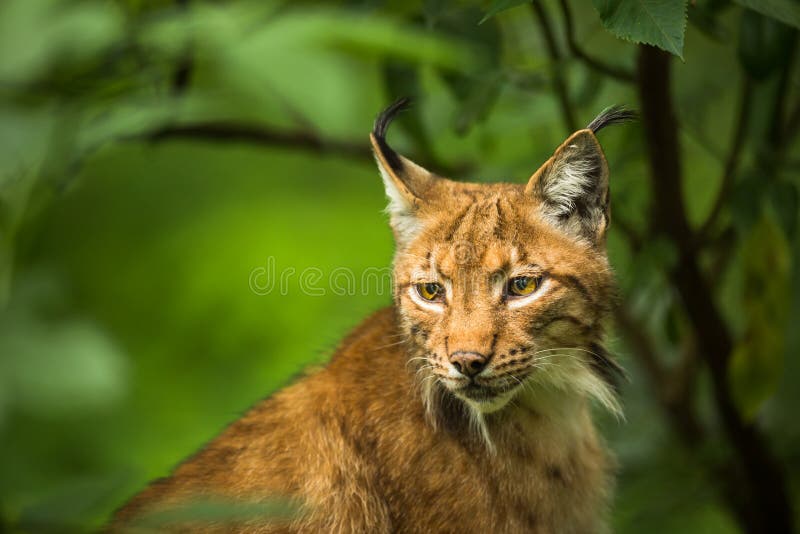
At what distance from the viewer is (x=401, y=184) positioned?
4.72 m

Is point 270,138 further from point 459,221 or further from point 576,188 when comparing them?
point 576,188

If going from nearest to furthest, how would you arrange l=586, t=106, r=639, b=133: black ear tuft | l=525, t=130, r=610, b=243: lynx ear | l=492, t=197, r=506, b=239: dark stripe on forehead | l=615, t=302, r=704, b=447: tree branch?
1. l=586, t=106, r=639, b=133: black ear tuft
2. l=525, t=130, r=610, b=243: lynx ear
3. l=492, t=197, r=506, b=239: dark stripe on forehead
4. l=615, t=302, r=704, b=447: tree branch

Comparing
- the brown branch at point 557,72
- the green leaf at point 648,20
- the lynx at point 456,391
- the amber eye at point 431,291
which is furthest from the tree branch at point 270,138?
the green leaf at point 648,20

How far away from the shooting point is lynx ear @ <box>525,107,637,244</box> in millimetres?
4094

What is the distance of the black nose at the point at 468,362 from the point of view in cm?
421

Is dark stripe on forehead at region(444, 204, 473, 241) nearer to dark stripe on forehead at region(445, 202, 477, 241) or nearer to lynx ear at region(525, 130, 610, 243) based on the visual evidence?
dark stripe on forehead at region(445, 202, 477, 241)

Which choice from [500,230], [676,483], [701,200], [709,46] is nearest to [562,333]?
[500,230]

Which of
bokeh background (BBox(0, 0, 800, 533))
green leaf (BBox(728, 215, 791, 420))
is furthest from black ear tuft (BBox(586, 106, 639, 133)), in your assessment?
green leaf (BBox(728, 215, 791, 420))

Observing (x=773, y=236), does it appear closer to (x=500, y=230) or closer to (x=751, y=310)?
(x=751, y=310)

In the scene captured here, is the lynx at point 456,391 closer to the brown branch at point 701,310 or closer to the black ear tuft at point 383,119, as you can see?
the black ear tuft at point 383,119

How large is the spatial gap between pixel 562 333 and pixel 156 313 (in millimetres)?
6531

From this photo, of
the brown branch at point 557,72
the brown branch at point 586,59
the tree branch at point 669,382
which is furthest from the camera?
the tree branch at point 669,382

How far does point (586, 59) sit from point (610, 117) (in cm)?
86

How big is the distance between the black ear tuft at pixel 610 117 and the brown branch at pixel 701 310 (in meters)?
0.91
